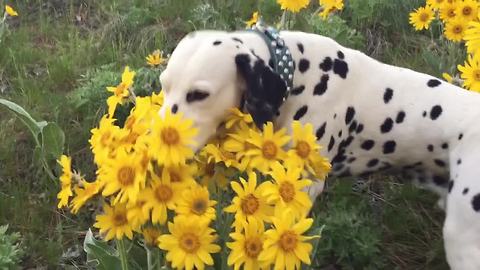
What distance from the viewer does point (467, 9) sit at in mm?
3082

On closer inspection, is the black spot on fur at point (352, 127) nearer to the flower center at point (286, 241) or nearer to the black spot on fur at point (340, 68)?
the black spot on fur at point (340, 68)

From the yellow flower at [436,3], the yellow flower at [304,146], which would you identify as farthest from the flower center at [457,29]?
the yellow flower at [304,146]

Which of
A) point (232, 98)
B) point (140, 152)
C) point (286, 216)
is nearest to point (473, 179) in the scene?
point (232, 98)

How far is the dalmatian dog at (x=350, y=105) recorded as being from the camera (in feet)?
7.32

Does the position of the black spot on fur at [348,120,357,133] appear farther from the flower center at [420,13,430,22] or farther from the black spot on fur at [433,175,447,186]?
the flower center at [420,13,430,22]

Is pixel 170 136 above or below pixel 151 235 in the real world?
above

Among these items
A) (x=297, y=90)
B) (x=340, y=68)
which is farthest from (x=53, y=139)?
(x=340, y=68)

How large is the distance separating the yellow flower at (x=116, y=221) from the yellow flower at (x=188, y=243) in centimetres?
9

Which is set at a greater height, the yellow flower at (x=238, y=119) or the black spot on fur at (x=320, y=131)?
the yellow flower at (x=238, y=119)

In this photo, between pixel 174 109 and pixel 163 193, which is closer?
pixel 163 193

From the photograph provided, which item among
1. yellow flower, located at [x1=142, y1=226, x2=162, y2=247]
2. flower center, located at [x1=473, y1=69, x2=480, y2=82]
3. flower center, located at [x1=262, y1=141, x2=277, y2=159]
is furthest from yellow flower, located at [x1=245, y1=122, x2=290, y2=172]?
flower center, located at [x1=473, y1=69, x2=480, y2=82]

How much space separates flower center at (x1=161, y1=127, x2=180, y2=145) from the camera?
1.67 m

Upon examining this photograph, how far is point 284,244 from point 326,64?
3.57 ft

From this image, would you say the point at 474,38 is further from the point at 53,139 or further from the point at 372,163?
Result: the point at 53,139
